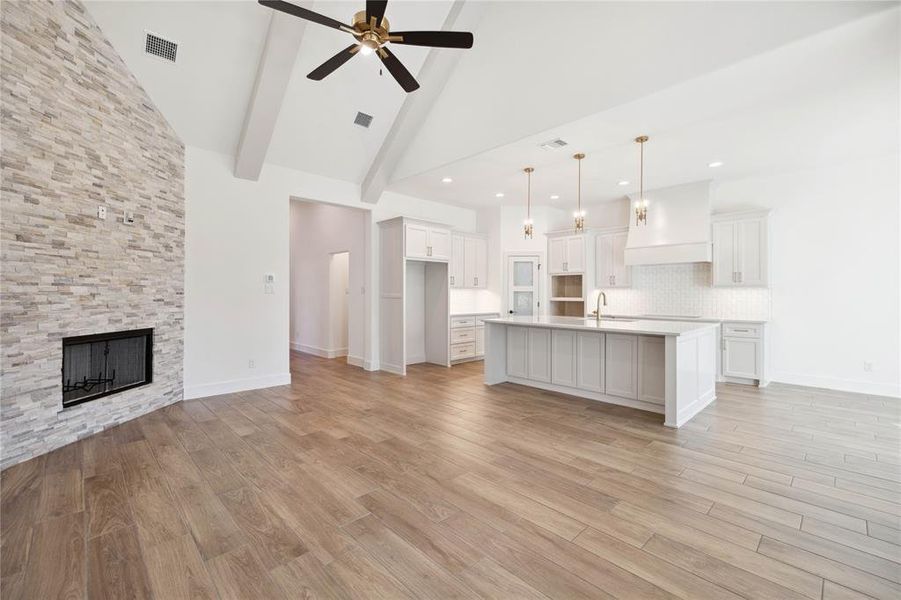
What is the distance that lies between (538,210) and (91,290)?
6.87 meters

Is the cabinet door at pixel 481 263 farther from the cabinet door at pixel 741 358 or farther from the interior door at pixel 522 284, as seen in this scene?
the cabinet door at pixel 741 358

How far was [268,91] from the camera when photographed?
4.20 m

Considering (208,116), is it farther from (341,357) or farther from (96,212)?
(341,357)

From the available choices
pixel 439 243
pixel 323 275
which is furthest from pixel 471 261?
pixel 323 275

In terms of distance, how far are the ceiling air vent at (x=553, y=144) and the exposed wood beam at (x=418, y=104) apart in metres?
1.37

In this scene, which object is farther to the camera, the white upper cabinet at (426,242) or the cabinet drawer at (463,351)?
the cabinet drawer at (463,351)

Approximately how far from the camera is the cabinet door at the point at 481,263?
7.75 metres

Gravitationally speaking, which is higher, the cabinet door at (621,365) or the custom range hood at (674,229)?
the custom range hood at (674,229)

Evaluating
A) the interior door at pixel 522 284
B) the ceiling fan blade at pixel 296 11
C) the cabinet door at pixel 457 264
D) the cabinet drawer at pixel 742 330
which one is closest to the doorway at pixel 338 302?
the cabinet door at pixel 457 264

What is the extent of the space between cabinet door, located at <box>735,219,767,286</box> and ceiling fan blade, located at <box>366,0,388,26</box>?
568 centimetres

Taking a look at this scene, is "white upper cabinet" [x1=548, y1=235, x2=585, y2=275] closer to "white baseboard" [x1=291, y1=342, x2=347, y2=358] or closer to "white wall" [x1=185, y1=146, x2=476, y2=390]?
"white wall" [x1=185, y1=146, x2=476, y2=390]

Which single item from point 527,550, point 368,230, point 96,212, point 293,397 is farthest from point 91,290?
point 527,550

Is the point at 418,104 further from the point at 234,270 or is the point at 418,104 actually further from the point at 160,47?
the point at 234,270

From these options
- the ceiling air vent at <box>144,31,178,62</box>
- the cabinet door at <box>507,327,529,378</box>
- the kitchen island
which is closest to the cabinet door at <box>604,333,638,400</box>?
the kitchen island
